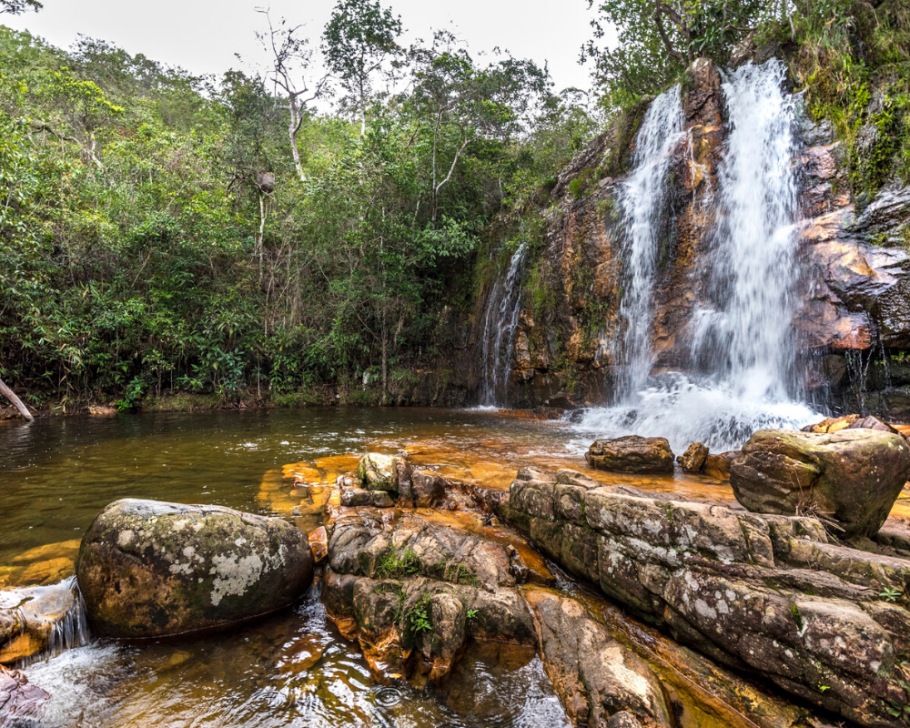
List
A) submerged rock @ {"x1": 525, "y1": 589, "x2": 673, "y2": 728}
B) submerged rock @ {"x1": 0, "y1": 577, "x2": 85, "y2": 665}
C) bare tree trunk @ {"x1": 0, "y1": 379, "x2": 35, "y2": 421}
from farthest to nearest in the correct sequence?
1. bare tree trunk @ {"x1": 0, "y1": 379, "x2": 35, "y2": 421}
2. submerged rock @ {"x1": 0, "y1": 577, "x2": 85, "y2": 665}
3. submerged rock @ {"x1": 525, "y1": 589, "x2": 673, "y2": 728}

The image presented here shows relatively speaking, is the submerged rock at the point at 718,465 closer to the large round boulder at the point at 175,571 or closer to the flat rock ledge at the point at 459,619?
the flat rock ledge at the point at 459,619

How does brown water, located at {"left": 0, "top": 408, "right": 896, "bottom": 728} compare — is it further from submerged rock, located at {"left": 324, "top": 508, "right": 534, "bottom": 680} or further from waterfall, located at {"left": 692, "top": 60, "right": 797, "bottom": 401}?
waterfall, located at {"left": 692, "top": 60, "right": 797, "bottom": 401}

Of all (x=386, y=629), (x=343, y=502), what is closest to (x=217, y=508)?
(x=343, y=502)

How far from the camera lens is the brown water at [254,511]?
2.28 meters

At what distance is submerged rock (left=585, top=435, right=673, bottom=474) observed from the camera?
5.84 meters

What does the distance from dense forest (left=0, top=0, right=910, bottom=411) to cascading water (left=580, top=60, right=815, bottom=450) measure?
1.01 m

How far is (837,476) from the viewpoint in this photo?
3193mm

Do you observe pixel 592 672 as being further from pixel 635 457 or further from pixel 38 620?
pixel 635 457

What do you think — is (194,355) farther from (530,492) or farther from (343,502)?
(530,492)

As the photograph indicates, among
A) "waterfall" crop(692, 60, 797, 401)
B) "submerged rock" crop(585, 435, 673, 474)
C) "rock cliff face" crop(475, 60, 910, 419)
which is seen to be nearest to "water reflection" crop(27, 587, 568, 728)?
"submerged rock" crop(585, 435, 673, 474)

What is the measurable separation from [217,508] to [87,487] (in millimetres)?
3434

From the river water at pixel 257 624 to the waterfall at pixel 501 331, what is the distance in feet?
14.6

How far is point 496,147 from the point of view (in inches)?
684

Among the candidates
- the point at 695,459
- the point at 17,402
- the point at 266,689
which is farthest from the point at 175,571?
the point at 17,402
